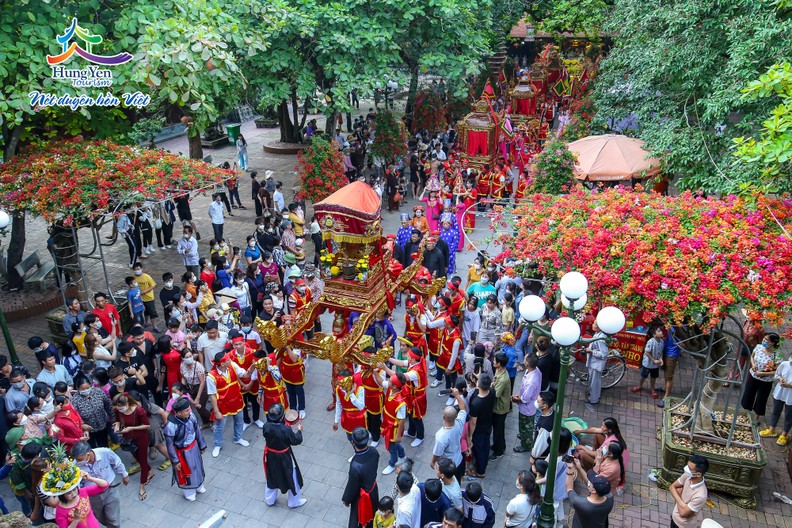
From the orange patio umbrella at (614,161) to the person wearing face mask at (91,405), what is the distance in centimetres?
1073

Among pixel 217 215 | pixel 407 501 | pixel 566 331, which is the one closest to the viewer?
pixel 566 331

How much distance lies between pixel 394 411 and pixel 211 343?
3120mm

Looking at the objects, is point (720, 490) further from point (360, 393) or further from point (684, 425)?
point (360, 393)

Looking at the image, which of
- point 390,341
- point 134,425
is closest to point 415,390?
point 390,341

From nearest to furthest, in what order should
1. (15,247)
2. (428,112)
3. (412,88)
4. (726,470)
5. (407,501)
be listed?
1. (407,501)
2. (726,470)
3. (15,247)
4. (412,88)
5. (428,112)

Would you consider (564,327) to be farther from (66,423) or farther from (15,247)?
(15,247)

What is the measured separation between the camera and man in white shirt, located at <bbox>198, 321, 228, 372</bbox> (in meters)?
8.86

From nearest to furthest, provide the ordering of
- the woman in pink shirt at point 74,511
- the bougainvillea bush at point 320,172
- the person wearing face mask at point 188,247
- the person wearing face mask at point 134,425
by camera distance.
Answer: the woman in pink shirt at point 74,511
the person wearing face mask at point 134,425
the person wearing face mask at point 188,247
the bougainvillea bush at point 320,172

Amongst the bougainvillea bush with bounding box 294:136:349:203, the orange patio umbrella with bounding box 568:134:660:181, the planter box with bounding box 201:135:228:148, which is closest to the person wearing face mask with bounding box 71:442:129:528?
the bougainvillea bush with bounding box 294:136:349:203

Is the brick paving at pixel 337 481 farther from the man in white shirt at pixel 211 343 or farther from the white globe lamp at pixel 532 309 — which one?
the white globe lamp at pixel 532 309

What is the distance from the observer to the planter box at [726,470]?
7504 mm

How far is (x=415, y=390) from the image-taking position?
8.12m

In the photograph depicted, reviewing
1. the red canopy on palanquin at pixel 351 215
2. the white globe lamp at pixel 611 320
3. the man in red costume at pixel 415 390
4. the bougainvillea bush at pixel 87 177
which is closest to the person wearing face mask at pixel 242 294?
the bougainvillea bush at pixel 87 177

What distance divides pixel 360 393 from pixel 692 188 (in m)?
7.79
